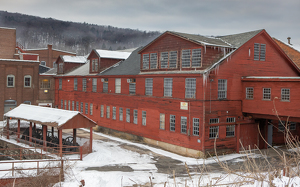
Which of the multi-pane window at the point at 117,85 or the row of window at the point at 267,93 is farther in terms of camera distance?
the multi-pane window at the point at 117,85

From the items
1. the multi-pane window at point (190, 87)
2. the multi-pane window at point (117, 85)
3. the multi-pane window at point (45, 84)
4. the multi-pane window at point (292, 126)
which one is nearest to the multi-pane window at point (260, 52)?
the multi-pane window at point (190, 87)

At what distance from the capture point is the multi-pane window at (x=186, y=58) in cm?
2478

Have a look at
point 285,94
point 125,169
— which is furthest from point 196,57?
point 125,169

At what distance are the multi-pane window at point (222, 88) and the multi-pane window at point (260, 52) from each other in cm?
454

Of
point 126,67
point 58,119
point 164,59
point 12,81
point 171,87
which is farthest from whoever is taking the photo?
point 12,81

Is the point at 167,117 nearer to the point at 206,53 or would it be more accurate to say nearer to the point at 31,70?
the point at 206,53

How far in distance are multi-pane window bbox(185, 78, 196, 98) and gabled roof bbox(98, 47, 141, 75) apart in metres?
7.98

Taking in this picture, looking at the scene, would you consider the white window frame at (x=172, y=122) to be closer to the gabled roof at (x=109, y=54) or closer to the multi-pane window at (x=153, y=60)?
the multi-pane window at (x=153, y=60)

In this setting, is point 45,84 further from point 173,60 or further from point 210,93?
point 210,93

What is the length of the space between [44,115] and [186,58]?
1365cm

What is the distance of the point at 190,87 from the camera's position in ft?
79.5

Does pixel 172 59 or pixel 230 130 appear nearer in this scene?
pixel 230 130

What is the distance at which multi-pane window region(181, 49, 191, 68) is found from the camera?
2478 centimetres

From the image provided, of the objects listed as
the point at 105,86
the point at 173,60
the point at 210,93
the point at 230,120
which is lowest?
the point at 230,120
